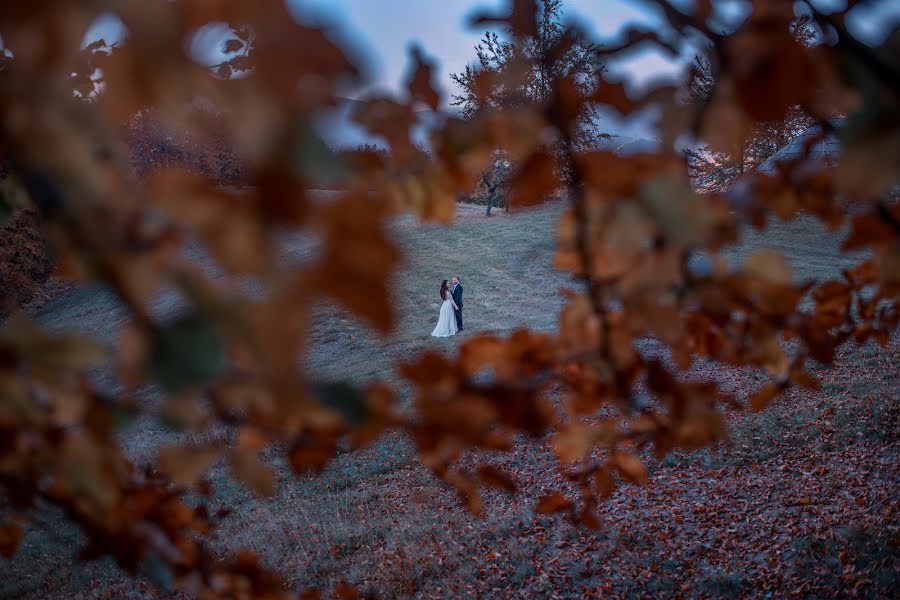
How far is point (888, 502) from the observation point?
3.49 m

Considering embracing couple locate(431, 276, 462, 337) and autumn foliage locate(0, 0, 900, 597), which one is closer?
autumn foliage locate(0, 0, 900, 597)

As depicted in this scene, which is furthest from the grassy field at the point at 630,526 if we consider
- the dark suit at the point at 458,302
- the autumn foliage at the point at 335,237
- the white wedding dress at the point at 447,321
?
the dark suit at the point at 458,302

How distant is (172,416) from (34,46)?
36 cm

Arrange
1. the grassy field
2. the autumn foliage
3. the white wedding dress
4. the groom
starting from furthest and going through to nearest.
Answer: the groom, the white wedding dress, the grassy field, the autumn foliage

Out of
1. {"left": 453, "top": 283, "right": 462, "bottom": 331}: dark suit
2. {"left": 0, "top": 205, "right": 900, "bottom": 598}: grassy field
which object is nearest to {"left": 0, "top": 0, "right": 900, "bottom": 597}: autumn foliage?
{"left": 0, "top": 205, "right": 900, "bottom": 598}: grassy field

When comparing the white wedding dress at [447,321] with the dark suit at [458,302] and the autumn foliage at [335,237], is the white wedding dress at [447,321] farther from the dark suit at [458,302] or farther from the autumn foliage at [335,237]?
the autumn foliage at [335,237]

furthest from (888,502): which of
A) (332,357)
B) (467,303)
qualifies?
(467,303)

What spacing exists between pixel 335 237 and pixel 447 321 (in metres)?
12.7

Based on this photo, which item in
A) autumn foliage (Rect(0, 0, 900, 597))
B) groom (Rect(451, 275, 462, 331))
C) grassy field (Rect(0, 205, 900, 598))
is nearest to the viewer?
autumn foliage (Rect(0, 0, 900, 597))

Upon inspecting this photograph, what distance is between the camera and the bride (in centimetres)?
1291

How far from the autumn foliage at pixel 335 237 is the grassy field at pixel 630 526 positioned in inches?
14.6

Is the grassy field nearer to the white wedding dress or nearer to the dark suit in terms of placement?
the white wedding dress

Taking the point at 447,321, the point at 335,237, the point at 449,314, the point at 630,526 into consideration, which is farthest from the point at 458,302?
the point at 335,237

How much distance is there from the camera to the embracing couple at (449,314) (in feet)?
42.4
